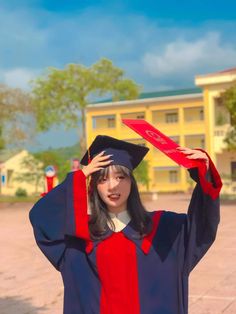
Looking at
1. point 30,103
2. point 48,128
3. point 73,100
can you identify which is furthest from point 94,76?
point 30,103

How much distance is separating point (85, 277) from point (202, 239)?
54 centimetres

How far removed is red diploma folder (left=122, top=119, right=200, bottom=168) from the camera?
2.27m

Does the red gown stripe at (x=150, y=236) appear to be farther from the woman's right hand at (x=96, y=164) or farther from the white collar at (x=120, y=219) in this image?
the woman's right hand at (x=96, y=164)

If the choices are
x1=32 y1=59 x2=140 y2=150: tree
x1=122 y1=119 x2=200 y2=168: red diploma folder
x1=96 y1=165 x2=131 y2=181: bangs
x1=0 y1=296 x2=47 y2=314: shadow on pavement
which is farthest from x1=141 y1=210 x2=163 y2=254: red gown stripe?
x1=32 y1=59 x2=140 y2=150: tree

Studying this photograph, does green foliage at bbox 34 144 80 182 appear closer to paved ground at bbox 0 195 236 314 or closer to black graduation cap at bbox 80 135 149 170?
paved ground at bbox 0 195 236 314

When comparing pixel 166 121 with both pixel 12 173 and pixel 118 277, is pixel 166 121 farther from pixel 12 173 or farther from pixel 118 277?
pixel 118 277

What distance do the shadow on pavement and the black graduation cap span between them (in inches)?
131

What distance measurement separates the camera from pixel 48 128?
34.0m

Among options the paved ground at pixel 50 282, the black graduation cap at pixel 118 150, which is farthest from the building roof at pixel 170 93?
→ the black graduation cap at pixel 118 150

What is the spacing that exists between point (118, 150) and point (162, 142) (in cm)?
29

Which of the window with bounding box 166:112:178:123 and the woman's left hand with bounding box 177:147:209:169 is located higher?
the window with bounding box 166:112:178:123

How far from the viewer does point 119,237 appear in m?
2.45

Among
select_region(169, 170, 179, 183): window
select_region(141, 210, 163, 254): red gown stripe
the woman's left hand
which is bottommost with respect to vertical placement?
select_region(169, 170, 179, 183): window

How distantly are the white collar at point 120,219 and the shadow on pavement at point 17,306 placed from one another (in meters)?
3.30
